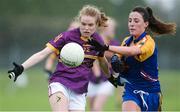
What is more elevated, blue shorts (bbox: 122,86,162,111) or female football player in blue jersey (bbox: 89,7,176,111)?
female football player in blue jersey (bbox: 89,7,176,111)

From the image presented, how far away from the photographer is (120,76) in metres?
8.95

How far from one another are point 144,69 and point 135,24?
0.61 meters

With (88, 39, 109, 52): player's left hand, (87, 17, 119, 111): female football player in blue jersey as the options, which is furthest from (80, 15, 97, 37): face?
(87, 17, 119, 111): female football player in blue jersey

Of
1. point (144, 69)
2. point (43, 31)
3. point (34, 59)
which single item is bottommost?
point (144, 69)

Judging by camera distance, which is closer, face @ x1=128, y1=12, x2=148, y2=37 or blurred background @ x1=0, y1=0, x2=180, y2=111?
face @ x1=128, y1=12, x2=148, y2=37

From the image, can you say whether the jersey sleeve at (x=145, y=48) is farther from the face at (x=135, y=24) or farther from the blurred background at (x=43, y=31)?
the blurred background at (x=43, y=31)

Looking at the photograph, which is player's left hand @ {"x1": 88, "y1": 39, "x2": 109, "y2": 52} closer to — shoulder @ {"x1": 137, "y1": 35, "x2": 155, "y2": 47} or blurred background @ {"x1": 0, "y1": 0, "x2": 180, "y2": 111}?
shoulder @ {"x1": 137, "y1": 35, "x2": 155, "y2": 47}

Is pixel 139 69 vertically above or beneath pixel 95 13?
beneath

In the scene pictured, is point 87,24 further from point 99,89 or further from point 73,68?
point 99,89

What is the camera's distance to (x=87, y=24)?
345 inches

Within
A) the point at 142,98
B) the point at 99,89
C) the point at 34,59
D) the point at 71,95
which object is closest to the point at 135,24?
the point at 142,98

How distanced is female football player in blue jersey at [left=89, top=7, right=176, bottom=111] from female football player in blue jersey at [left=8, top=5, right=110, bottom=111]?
36cm

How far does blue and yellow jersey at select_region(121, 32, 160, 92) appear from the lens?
8547 millimetres

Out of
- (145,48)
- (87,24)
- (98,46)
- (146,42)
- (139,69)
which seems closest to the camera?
(98,46)
